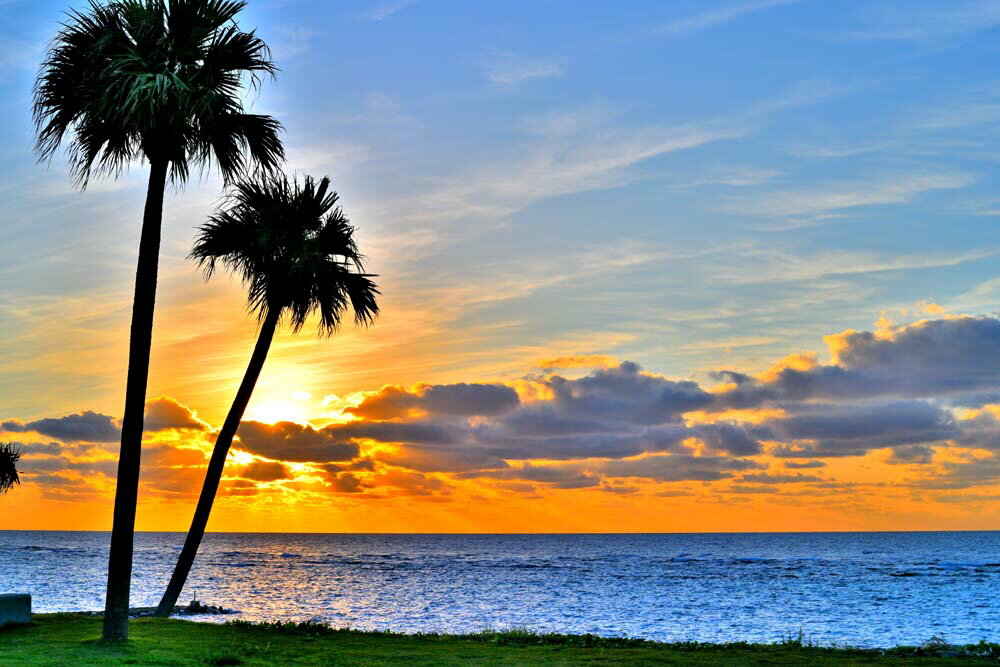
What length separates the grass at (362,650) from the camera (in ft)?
59.3

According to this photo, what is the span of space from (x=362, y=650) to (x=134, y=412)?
7.55 meters

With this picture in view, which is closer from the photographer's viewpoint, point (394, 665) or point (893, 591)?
point (394, 665)

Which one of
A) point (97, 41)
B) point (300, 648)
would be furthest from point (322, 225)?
point (300, 648)

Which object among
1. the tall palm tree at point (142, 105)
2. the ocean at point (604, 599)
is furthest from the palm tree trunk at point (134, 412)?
the ocean at point (604, 599)

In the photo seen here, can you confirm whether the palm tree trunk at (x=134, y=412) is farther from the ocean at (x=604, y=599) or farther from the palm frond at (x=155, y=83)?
the ocean at (x=604, y=599)

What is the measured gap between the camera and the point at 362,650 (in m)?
20.5

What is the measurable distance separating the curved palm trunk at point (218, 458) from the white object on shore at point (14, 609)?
196 inches

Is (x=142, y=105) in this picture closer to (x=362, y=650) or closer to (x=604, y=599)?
(x=362, y=650)

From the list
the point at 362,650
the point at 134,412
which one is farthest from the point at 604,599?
the point at 134,412

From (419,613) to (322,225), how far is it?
21773mm

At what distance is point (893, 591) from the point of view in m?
60.8

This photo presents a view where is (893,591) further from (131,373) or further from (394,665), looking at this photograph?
(131,373)

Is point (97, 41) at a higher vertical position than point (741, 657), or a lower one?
higher

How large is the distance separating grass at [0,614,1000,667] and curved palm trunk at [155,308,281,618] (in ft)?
8.92
